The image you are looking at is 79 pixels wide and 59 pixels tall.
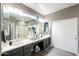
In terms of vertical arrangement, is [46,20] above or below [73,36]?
above

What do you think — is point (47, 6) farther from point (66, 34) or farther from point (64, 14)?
point (66, 34)

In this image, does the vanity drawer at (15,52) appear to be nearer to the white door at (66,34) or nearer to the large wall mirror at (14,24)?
the large wall mirror at (14,24)

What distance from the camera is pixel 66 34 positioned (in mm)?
2115

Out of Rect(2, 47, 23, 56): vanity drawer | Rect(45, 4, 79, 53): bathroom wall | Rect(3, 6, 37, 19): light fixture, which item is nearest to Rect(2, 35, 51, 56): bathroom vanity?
Rect(2, 47, 23, 56): vanity drawer

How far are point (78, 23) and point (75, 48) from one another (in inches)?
30.2

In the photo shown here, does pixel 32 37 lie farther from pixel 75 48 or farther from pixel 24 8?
pixel 75 48

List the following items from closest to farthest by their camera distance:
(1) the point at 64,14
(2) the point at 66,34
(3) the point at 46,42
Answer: (2) the point at 66,34 < (1) the point at 64,14 < (3) the point at 46,42

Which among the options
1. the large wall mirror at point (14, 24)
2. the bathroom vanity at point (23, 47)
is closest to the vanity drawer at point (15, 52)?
the bathroom vanity at point (23, 47)

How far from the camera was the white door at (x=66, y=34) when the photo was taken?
200 centimetres

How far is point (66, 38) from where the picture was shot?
2127mm

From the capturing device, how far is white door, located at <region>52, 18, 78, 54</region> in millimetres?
1997

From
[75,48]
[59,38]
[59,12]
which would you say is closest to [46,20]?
[59,12]

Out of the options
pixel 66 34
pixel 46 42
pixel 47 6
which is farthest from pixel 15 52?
Answer: pixel 66 34

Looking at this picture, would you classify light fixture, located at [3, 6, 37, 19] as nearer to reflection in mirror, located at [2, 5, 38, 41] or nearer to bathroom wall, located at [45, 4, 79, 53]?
reflection in mirror, located at [2, 5, 38, 41]
